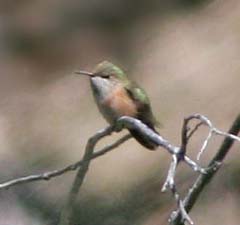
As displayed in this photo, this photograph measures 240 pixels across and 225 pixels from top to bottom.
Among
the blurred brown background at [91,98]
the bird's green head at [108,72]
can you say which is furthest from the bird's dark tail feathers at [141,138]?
the blurred brown background at [91,98]

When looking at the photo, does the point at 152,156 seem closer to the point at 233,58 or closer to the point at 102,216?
the point at 102,216

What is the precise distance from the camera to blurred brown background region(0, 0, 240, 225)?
5.38m

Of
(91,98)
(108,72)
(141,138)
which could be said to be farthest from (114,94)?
(91,98)

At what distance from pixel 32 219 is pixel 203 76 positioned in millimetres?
1772

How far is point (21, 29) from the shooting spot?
25.0 feet

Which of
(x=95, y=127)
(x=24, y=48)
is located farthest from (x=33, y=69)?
(x=95, y=127)

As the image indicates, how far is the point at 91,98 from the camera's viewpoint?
A: 22.1ft

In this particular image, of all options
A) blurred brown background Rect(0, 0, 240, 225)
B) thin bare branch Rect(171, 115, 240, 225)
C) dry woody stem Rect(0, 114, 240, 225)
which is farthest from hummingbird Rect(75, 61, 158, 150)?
blurred brown background Rect(0, 0, 240, 225)

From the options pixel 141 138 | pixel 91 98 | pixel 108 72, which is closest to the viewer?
pixel 141 138

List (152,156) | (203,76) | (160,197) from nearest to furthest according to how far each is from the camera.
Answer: (160,197) → (152,156) → (203,76)

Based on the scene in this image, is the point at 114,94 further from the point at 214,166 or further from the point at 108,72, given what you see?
the point at 214,166

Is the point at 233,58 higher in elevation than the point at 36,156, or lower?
higher

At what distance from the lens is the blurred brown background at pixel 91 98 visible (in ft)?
17.6

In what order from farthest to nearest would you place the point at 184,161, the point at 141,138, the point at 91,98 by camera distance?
the point at 91,98, the point at 141,138, the point at 184,161
